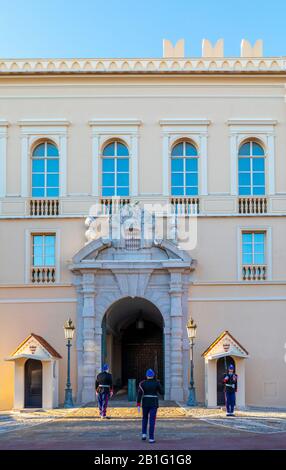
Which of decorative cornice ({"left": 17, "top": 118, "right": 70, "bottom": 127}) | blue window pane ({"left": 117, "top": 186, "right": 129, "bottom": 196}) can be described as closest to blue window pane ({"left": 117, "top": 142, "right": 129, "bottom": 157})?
blue window pane ({"left": 117, "top": 186, "right": 129, "bottom": 196})

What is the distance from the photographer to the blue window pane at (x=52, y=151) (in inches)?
1208

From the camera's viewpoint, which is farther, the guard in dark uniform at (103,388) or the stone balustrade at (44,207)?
the stone balustrade at (44,207)

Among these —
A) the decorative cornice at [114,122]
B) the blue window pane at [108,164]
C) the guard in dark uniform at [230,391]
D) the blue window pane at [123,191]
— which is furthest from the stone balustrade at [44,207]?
the guard in dark uniform at [230,391]

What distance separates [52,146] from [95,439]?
14.8 meters

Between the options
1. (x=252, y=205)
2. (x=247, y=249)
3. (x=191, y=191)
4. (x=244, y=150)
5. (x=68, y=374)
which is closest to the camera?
(x=68, y=374)

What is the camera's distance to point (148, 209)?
29922 millimetres

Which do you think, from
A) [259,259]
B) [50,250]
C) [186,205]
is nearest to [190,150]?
[186,205]

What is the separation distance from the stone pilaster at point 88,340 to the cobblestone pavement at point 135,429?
1.66 meters

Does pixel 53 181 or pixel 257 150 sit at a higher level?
pixel 257 150

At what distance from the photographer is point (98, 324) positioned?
29297 millimetres

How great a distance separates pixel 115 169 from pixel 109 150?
0.76 meters

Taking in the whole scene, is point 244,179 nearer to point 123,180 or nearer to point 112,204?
point 123,180

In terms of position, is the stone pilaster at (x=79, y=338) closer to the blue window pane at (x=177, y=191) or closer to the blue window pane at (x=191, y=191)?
the blue window pane at (x=177, y=191)
